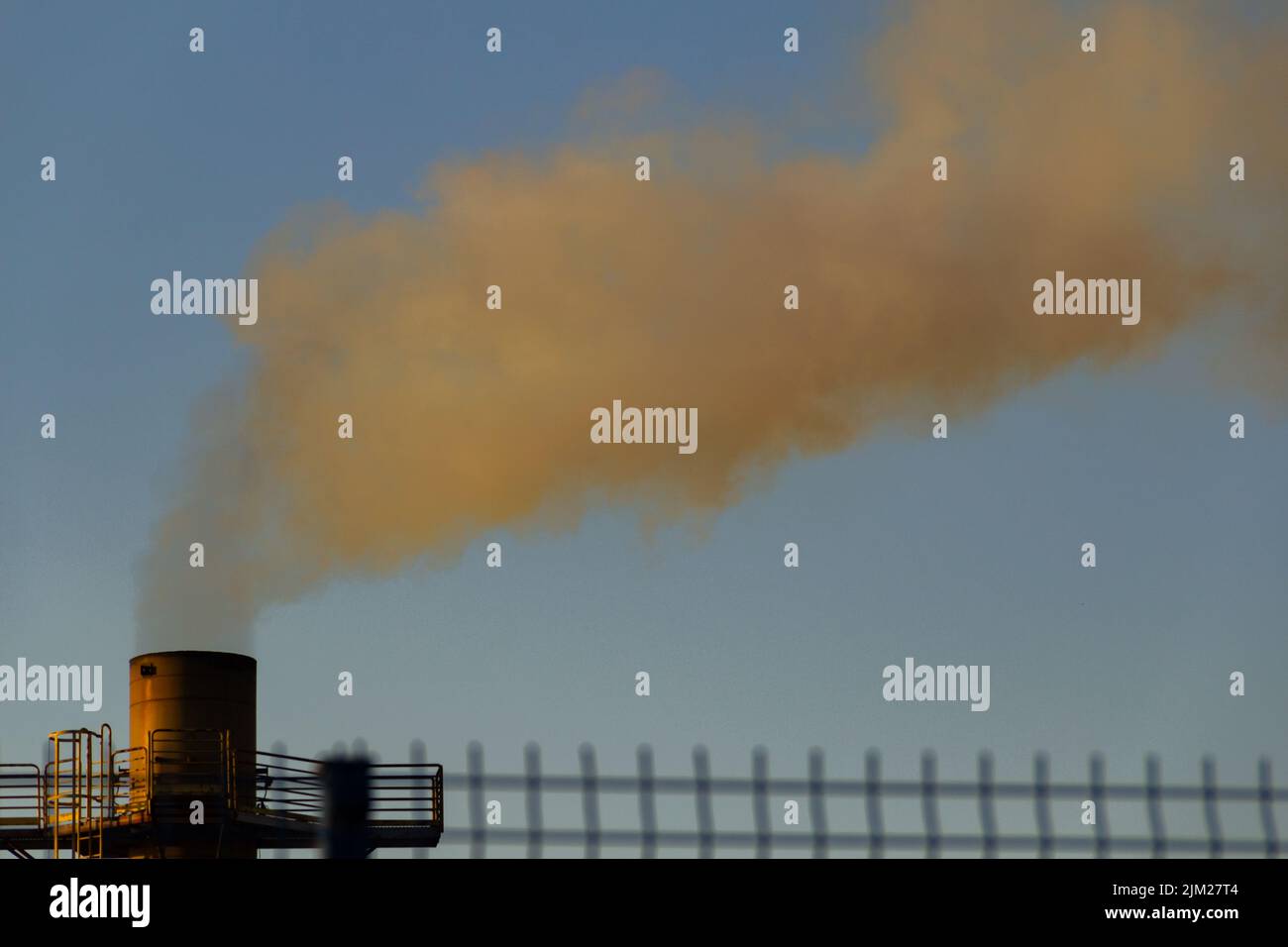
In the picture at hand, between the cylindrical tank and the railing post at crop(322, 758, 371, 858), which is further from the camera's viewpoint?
the cylindrical tank

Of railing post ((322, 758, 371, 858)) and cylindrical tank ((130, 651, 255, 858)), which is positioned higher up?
cylindrical tank ((130, 651, 255, 858))

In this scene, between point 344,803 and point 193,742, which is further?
point 193,742

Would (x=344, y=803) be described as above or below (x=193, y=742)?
Result: below

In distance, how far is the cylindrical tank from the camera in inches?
1303

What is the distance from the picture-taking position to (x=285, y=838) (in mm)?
34344

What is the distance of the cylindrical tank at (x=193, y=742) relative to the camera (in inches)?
1303

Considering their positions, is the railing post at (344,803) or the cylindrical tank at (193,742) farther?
the cylindrical tank at (193,742)

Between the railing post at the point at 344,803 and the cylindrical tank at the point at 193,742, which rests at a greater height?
the cylindrical tank at the point at 193,742

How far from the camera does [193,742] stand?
1345 inches
